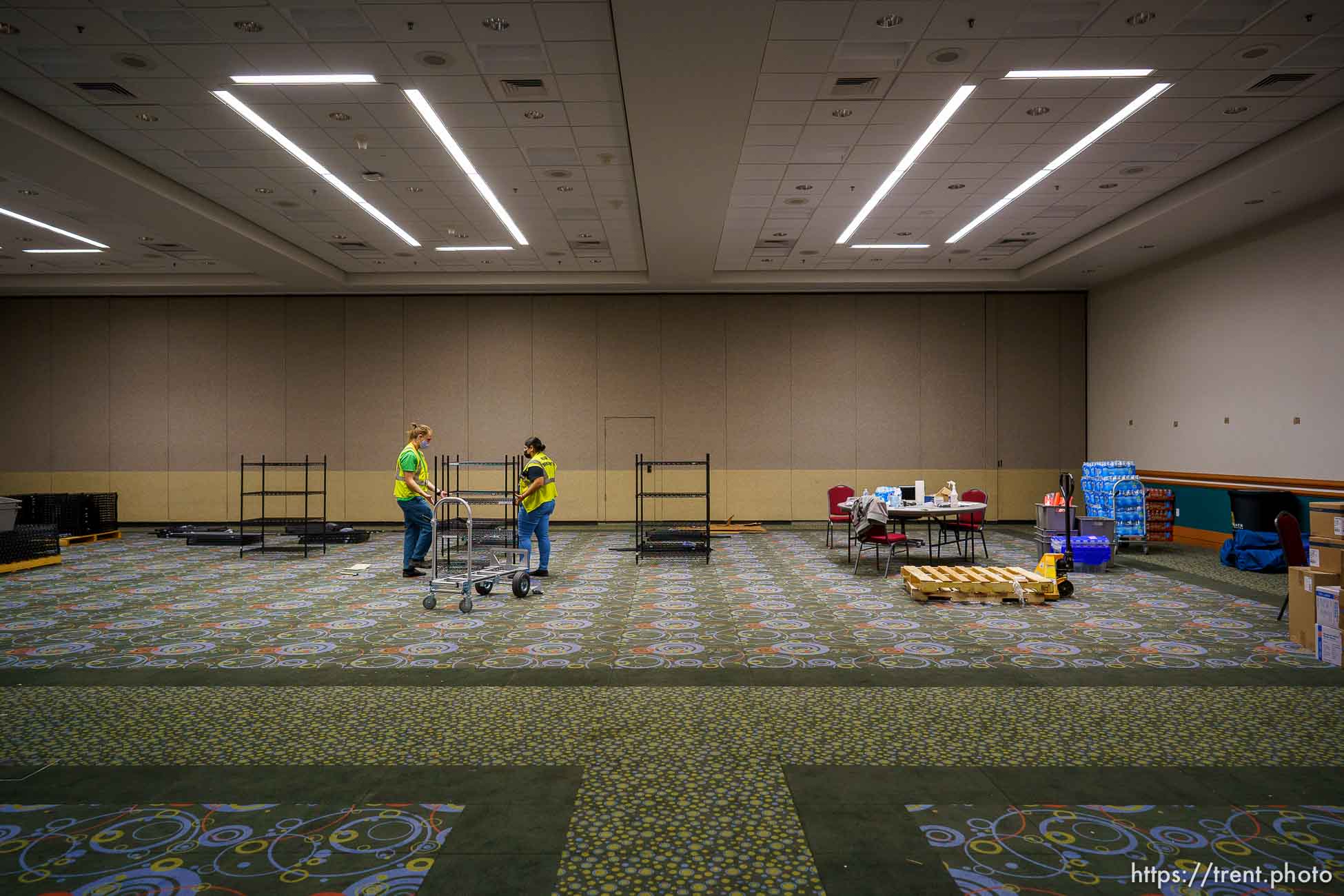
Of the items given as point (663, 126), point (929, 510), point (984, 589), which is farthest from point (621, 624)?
point (663, 126)

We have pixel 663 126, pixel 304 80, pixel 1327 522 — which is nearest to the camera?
pixel 1327 522

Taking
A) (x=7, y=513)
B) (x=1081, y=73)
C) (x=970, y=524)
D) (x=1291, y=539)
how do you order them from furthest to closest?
(x=970, y=524), (x=7, y=513), (x=1081, y=73), (x=1291, y=539)

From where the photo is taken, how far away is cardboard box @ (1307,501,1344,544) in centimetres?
498

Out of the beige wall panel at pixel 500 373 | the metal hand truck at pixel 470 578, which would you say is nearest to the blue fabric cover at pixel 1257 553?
the metal hand truck at pixel 470 578

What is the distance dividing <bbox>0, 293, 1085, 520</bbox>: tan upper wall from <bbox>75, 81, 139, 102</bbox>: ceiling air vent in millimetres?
8086

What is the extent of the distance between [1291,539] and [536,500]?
686 centimetres

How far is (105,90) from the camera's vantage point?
6820 mm

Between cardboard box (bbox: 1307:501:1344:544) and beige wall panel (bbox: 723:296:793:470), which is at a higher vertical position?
beige wall panel (bbox: 723:296:793:470)

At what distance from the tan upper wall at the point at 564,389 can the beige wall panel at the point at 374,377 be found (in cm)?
4

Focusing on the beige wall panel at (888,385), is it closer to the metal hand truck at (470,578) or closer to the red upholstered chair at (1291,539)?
the metal hand truck at (470,578)

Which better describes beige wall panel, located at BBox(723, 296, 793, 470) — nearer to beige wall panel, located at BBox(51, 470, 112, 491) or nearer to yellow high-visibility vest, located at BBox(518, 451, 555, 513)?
yellow high-visibility vest, located at BBox(518, 451, 555, 513)

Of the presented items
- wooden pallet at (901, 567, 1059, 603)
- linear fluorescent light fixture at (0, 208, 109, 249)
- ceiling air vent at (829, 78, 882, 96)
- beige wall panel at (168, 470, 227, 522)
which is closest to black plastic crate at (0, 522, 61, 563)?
linear fluorescent light fixture at (0, 208, 109, 249)

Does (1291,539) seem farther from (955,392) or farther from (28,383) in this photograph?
(28,383)

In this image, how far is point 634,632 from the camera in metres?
5.86
